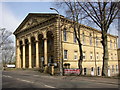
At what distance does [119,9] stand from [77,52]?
1653 cm

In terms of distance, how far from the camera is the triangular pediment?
32.4 m

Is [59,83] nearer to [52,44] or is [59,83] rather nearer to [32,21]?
[52,44]

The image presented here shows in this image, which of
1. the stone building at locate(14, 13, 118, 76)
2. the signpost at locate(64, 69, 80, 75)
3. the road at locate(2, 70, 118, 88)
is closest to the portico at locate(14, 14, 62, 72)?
the stone building at locate(14, 13, 118, 76)

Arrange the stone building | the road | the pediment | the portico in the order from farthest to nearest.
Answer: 1. the pediment
2. the portico
3. the stone building
4. the road

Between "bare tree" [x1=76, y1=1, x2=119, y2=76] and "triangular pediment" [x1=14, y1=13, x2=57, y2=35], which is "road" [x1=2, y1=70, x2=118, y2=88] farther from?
"triangular pediment" [x1=14, y1=13, x2=57, y2=35]

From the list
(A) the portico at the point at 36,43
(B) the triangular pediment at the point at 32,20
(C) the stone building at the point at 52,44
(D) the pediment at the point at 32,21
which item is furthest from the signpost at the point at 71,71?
(D) the pediment at the point at 32,21

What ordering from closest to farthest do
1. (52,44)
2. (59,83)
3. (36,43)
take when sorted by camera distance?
1. (59,83)
2. (52,44)
3. (36,43)

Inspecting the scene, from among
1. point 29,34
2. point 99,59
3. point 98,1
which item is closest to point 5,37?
point 29,34

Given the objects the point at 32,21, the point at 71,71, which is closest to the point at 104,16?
the point at 71,71

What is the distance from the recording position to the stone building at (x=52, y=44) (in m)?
29.2

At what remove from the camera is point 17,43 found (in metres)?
41.6

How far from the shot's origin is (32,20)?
36.2 m

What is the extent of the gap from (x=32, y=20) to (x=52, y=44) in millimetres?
8269

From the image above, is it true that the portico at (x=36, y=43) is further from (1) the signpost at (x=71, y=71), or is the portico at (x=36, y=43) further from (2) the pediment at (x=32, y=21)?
(1) the signpost at (x=71, y=71)
